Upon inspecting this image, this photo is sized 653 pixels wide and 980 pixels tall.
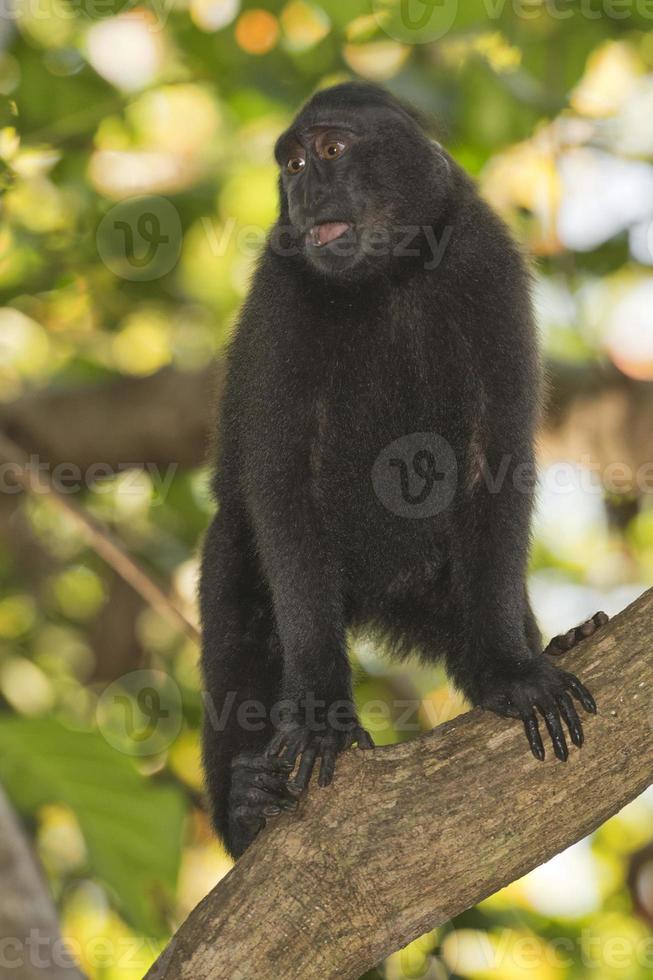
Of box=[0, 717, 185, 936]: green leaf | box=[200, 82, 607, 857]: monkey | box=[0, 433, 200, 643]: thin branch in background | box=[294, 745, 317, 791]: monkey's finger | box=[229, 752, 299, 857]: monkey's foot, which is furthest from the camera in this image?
box=[0, 433, 200, 643]: thin branch in background

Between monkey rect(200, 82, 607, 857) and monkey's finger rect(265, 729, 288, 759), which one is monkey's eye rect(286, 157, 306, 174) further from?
monkey's finger rect(265, 729, 288, 759)

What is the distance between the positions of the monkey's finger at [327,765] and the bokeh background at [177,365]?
3.28 feet

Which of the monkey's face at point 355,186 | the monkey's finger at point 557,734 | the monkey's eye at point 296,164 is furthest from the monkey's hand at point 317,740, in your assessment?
the monkey's eye at point 296,164

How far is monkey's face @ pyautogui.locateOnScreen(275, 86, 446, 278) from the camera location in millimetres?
4434

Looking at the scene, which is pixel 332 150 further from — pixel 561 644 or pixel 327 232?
pixel 561 644

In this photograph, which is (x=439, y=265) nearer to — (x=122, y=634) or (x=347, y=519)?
(x=347, y=519)

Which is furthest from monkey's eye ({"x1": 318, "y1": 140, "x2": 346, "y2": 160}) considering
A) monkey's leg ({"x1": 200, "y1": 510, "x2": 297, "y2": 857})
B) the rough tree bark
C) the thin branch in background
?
the rough tree bark

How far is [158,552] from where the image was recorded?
7523mm

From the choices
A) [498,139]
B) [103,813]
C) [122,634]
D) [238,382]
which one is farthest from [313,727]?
[122,634]

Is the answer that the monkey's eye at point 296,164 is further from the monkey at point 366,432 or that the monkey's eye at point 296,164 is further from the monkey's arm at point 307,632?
the monkey's arm at point 307,632

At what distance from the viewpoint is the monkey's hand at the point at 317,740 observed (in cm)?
365

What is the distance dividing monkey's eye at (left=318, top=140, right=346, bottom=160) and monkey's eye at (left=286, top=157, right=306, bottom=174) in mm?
72

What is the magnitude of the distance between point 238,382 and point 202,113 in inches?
149

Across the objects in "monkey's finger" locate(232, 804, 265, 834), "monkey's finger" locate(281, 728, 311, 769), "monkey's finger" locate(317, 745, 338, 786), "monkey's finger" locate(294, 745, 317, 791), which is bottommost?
"monkey's finger" locate(232, 804, 265, 834)
